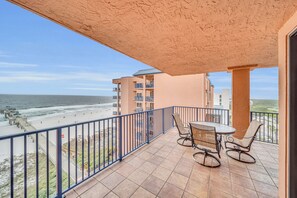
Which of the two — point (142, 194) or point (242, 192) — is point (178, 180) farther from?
point (242, 192)

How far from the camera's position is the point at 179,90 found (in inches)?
449

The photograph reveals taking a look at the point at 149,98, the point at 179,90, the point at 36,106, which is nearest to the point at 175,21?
the point at 179,90

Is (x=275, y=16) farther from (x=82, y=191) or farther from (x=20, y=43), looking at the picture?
(x=20, y=43)

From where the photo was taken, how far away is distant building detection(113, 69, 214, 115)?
33.3 feet

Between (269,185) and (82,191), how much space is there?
314cm

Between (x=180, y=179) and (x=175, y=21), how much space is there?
262cm

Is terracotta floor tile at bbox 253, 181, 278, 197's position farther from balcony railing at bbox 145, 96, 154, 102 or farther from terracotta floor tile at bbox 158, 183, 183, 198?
balcony railing at bbox 145, 96, 154, 102

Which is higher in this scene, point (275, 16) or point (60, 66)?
point (60, 66)

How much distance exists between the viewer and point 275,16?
4.78 ft

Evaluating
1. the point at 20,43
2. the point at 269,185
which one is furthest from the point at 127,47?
the point at 20,43

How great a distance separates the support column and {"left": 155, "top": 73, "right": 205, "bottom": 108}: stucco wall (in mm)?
6211

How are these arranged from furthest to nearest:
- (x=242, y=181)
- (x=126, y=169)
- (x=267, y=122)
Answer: (x=267, y=122)
(x=126, y=169)
(x=242, y=181)

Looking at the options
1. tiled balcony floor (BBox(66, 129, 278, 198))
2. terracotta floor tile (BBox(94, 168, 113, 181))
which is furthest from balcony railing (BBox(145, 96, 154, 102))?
terracotta floor tile (BBox(94, 168, 113, 181))

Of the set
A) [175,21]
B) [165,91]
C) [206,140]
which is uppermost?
[175,21]
